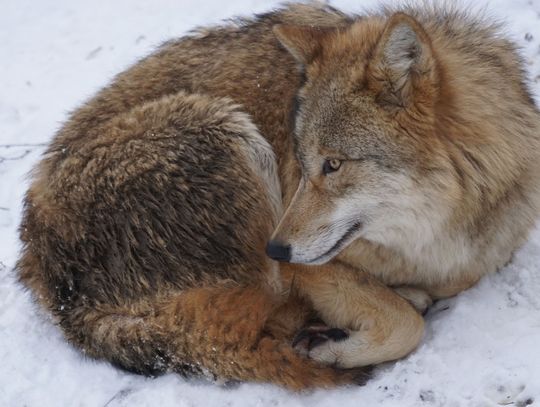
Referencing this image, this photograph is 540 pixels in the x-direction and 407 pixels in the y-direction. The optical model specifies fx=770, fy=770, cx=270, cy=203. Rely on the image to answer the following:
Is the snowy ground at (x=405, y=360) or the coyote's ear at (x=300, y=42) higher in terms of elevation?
the coyote's ear at (x=300, y=42)

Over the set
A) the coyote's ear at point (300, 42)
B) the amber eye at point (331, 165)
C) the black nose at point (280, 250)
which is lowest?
the black nose at point (280, 250)

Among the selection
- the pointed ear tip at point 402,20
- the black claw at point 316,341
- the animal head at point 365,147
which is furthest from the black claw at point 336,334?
the pointed ear tip at point 402,20

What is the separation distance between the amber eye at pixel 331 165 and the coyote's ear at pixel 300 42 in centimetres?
70

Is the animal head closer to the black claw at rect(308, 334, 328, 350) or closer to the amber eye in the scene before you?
the amber eye

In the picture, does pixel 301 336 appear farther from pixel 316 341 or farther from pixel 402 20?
pixel 402 20

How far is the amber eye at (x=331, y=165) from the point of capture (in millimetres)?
4402

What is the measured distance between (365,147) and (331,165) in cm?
26

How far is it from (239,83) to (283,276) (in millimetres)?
1382

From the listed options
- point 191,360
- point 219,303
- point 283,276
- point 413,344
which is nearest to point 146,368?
point 191,360

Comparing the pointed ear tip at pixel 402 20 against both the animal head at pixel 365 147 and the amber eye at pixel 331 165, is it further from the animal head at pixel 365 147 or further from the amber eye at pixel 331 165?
the amber eye at pixel 331 165

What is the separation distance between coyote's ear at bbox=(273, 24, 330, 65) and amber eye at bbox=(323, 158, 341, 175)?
27.7 inches

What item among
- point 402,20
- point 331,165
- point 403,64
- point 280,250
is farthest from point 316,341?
point 402,20

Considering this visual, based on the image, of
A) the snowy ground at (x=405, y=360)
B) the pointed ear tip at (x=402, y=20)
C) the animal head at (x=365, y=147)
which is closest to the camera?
the pointed ear tip at (x=402, y=20)

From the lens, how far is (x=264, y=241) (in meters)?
4.87
